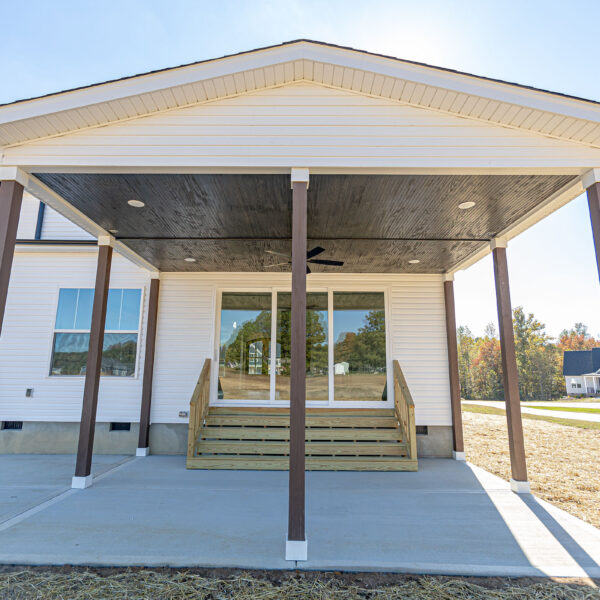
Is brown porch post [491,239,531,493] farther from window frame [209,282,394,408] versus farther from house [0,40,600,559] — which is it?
window frame [209,282,394,408]

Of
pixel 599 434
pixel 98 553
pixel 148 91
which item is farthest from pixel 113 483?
pixel 599 434

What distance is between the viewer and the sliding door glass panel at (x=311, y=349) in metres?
6.54

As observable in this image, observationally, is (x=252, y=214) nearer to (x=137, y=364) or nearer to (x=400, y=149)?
(x=400, y=149)

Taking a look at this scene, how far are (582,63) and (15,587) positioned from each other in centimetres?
1010

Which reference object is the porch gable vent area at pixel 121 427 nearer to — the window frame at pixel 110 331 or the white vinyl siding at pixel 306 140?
the window frame at pixel 110 331

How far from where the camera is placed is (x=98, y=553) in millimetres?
2771

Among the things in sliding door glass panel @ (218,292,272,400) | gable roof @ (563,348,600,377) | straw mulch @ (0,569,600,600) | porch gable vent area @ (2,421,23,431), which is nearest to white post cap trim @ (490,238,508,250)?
straw mulch @ (0,569,600,600)

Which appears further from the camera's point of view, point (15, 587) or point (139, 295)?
point (139, 295)

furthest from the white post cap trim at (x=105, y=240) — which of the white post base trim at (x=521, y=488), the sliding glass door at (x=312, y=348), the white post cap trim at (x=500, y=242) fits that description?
the white post base trim at (x=521, y=488)

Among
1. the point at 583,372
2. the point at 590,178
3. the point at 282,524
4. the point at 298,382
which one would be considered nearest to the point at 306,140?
the point at 298,382

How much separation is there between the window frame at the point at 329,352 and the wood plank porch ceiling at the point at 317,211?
980 millimetres

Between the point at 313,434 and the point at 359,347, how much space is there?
1.77 meters

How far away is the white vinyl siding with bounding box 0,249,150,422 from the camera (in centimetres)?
643

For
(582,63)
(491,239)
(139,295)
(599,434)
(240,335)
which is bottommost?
(599,434)
